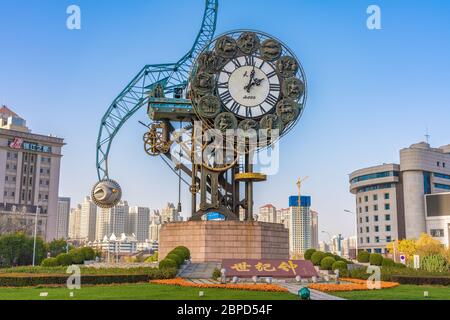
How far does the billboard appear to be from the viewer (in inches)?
3642

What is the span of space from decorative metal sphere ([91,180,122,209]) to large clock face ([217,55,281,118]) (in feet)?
42.9

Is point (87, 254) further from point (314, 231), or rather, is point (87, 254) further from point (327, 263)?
point (314, 231)

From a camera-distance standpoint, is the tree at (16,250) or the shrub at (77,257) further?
the tree at (16,250)

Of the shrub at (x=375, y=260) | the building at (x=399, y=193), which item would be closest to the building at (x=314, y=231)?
the building at (x=399, y=193)

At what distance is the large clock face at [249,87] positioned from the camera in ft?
150

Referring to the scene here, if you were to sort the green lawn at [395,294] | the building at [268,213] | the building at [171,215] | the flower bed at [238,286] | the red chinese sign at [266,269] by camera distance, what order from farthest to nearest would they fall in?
the building at [268,213] → the building at [171,215] → the red chinese sign at [266,269] → the flower bed at [238,286] → the green lawn at [395,294]

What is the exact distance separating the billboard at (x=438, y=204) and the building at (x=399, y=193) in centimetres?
123

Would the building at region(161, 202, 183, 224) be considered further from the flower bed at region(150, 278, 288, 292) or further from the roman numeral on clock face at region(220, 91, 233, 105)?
the flower bed at region(150, 278, 288, 292)

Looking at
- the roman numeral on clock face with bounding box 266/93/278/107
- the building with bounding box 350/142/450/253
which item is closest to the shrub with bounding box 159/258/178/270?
the roman numeral on clock face with bounding box 266/93/278/107

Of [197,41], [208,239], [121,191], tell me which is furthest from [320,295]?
[197,41]

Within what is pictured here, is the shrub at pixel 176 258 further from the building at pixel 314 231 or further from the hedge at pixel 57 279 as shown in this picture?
the building at pixel 314 231

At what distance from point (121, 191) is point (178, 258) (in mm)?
13979

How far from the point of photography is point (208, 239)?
43.4m
